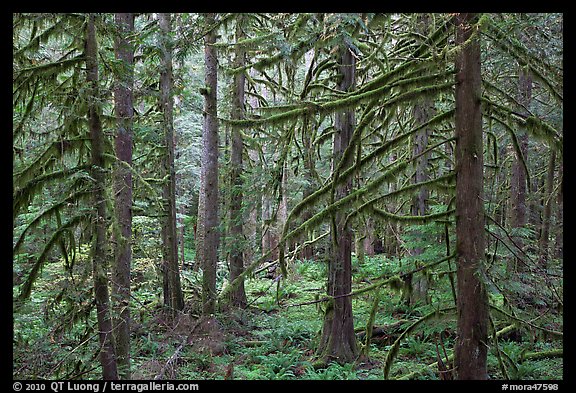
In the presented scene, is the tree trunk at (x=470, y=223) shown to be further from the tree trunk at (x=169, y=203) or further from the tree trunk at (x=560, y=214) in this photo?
the tree trunk at (x=169, y=203)

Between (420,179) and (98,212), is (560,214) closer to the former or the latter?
(420,179)

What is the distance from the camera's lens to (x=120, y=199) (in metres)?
9.47

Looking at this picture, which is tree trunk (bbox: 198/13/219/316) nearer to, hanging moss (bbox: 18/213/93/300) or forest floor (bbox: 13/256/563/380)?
forest floor (bbox: 13/256/563/380)

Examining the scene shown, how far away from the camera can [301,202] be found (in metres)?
6.32

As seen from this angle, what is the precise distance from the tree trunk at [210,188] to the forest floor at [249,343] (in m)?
0.96

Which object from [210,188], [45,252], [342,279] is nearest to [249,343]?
[342,279]

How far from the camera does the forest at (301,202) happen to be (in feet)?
18.4

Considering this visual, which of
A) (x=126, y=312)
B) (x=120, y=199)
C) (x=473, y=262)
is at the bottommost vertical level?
(x=126, y=312)

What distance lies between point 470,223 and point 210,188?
27.5 feet

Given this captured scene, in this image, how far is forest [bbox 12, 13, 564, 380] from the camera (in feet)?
18.4

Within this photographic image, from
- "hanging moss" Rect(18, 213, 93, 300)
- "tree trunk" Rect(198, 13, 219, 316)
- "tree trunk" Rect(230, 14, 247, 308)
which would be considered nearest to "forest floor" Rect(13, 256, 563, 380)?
"hanging moss" Rect(18, 213, 93, 300)
